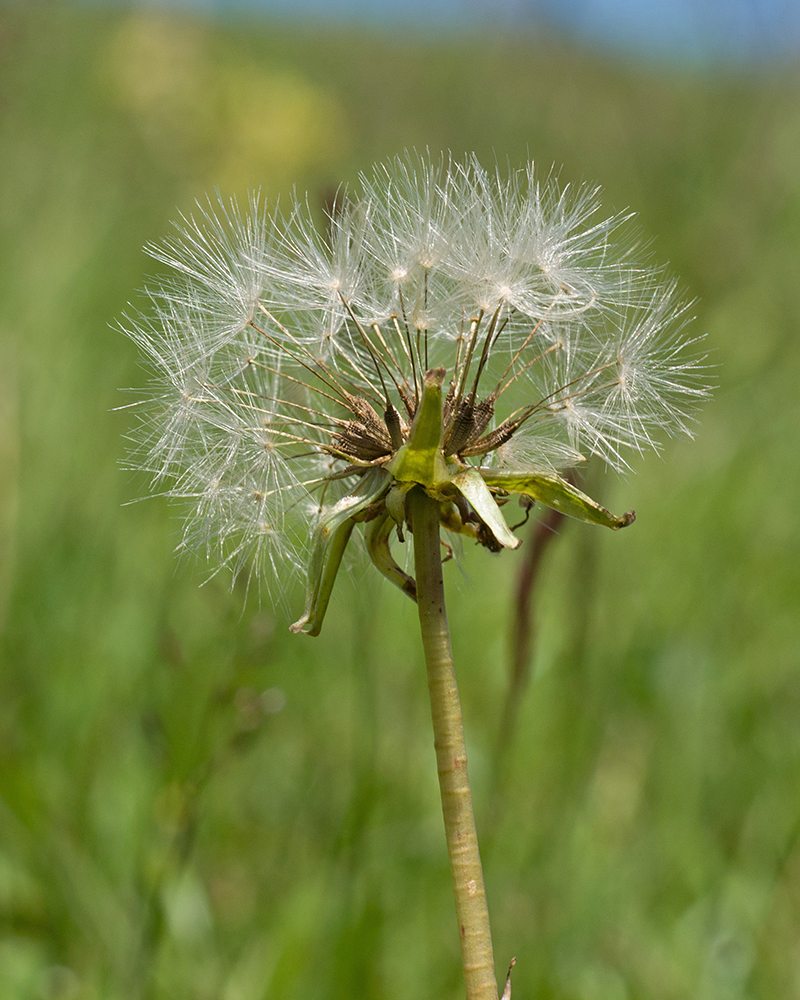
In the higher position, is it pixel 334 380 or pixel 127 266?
pixel 127 266

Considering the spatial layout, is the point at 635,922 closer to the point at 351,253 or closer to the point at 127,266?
the point at 351,253

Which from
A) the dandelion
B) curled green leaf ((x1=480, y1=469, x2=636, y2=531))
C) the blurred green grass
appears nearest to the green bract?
curled green leaf ((x1=480, y1=469, x2=636, y2=531))

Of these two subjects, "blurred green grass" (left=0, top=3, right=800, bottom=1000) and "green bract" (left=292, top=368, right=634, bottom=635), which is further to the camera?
"blurred green grass" (left=0, top=3, right=800, bottom=1000)

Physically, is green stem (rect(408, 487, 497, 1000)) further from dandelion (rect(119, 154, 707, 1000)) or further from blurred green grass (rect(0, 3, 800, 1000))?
blurred green grass (rect(0, 3, 800, 1000))

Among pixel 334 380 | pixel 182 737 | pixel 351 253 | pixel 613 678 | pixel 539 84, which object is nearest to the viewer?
pixel 334 380

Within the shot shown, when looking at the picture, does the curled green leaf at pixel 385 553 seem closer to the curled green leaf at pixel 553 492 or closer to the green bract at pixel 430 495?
the green bract at pixel 430 495

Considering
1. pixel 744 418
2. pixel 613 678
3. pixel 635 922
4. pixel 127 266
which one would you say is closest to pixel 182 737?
pixel 635 922

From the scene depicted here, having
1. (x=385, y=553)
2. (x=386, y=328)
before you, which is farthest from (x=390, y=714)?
(x=385, y=553)
